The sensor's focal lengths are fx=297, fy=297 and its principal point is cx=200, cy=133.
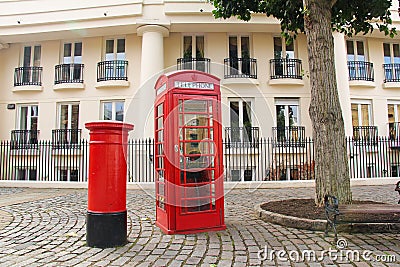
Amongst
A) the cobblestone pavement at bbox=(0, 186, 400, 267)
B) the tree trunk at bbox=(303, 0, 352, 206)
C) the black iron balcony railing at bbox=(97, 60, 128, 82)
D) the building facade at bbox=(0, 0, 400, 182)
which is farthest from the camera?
the black iron balcony railing at bbox=(97, 60, 128, 82)

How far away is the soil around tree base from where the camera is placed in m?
4.87

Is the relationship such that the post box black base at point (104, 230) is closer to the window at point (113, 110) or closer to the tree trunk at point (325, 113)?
the tree trunk at point (325, 113)

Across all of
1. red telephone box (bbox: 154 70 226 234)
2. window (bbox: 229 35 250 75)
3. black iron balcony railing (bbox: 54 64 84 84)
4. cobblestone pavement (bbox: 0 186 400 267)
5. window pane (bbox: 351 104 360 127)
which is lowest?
cobblestone pavement (bbox: 0 186 400 267)

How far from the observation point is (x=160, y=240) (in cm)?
459

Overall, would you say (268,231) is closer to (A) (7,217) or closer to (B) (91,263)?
(B) (91,263)

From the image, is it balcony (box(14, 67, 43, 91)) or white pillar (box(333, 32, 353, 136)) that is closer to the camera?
white pillar (box(333, 32, 353, 136))

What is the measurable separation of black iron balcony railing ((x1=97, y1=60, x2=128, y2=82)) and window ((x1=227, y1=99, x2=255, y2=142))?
18.8 ft

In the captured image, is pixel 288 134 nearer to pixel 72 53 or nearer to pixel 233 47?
pixel 233 47

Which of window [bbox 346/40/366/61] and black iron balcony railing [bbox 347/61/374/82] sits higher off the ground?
window [bbox 346/40/366/61]

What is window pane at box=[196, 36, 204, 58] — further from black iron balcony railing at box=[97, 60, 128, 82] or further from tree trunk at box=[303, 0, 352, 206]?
tree trunk at box=[303, 0, 352, 206]

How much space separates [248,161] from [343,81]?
614cm

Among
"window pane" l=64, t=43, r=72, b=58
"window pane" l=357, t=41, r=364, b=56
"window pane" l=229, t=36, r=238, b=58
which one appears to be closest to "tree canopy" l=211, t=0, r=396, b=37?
"window pane" l=229, t=36, r=238, b=58

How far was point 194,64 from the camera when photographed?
49.4 ft

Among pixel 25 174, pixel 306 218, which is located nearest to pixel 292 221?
pixel 306 218
